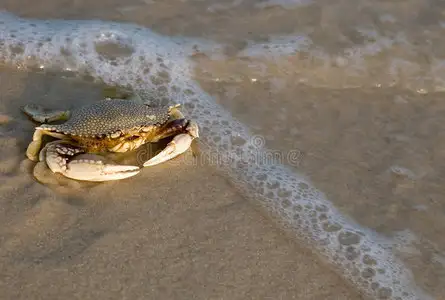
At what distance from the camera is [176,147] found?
3.31 metres

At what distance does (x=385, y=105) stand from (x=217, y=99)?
48.0 inches

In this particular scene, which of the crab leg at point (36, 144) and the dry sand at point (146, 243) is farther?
the crab leg at point (36, 144)

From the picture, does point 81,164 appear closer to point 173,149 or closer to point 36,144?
point 36,144

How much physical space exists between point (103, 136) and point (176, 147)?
43 cm

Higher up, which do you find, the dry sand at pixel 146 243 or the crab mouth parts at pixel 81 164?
the crab mouth parts at pixel 81 164

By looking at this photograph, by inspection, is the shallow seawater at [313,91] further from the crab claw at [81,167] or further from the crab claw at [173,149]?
the crab claw at [81,167]

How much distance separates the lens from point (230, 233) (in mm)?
2992

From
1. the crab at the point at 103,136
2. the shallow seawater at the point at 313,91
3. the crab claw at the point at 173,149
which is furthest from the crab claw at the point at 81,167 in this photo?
the shallow seawater at the point at 313,91

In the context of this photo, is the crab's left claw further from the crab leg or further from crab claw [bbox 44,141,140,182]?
the crab leg

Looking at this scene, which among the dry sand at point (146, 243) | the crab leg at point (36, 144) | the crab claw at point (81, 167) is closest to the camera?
the dry sand at point (146, 243)

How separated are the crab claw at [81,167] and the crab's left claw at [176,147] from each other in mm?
146

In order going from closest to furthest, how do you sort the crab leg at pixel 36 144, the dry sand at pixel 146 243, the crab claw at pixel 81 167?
the dry sand at pixel 146 243
the crab claw at pixel 81 167
the crab leg at pixel 36 144

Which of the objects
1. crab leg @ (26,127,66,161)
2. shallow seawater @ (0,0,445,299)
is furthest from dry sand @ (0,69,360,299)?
shallow seawater @ (0,0,445,299)

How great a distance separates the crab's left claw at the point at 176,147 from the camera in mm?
3262
